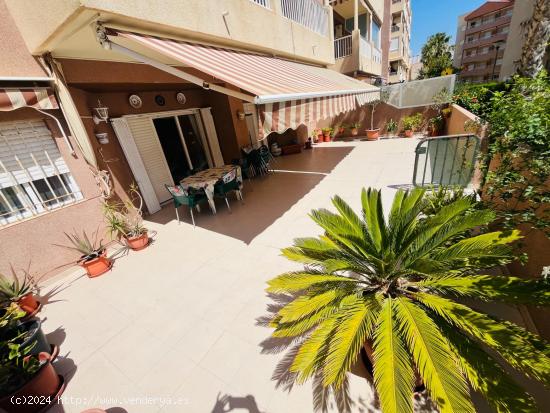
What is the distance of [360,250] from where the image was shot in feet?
11.7

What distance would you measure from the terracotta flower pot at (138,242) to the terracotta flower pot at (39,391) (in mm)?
3732

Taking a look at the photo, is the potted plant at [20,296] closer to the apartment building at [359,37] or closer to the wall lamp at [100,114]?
the wall lamp at [100,114]

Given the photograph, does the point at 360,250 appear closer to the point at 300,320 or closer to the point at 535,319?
the point at 300,320

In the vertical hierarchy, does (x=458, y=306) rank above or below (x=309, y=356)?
above

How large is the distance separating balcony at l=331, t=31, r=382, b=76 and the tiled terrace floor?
14560mm

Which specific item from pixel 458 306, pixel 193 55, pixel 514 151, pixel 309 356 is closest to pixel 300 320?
pixel 309 356

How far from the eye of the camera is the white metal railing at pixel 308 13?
10734 mm

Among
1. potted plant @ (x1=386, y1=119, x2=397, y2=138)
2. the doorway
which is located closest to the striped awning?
the doorway

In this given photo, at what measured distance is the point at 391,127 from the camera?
17922 mm

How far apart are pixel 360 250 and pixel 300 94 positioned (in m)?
4.17

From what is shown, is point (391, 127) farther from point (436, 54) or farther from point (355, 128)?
point (436, 54)

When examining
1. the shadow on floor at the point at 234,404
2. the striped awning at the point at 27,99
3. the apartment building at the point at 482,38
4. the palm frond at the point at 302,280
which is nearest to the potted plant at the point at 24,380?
the shadow on floor at the point at 234,404

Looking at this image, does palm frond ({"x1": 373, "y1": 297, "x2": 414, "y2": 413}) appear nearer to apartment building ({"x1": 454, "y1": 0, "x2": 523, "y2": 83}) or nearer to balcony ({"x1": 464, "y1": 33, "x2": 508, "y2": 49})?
Answer: apartment building ({"x1": 454, "y1": 0, "x2": 523, "y2": 83})

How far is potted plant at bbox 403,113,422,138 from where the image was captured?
16.8 metres
